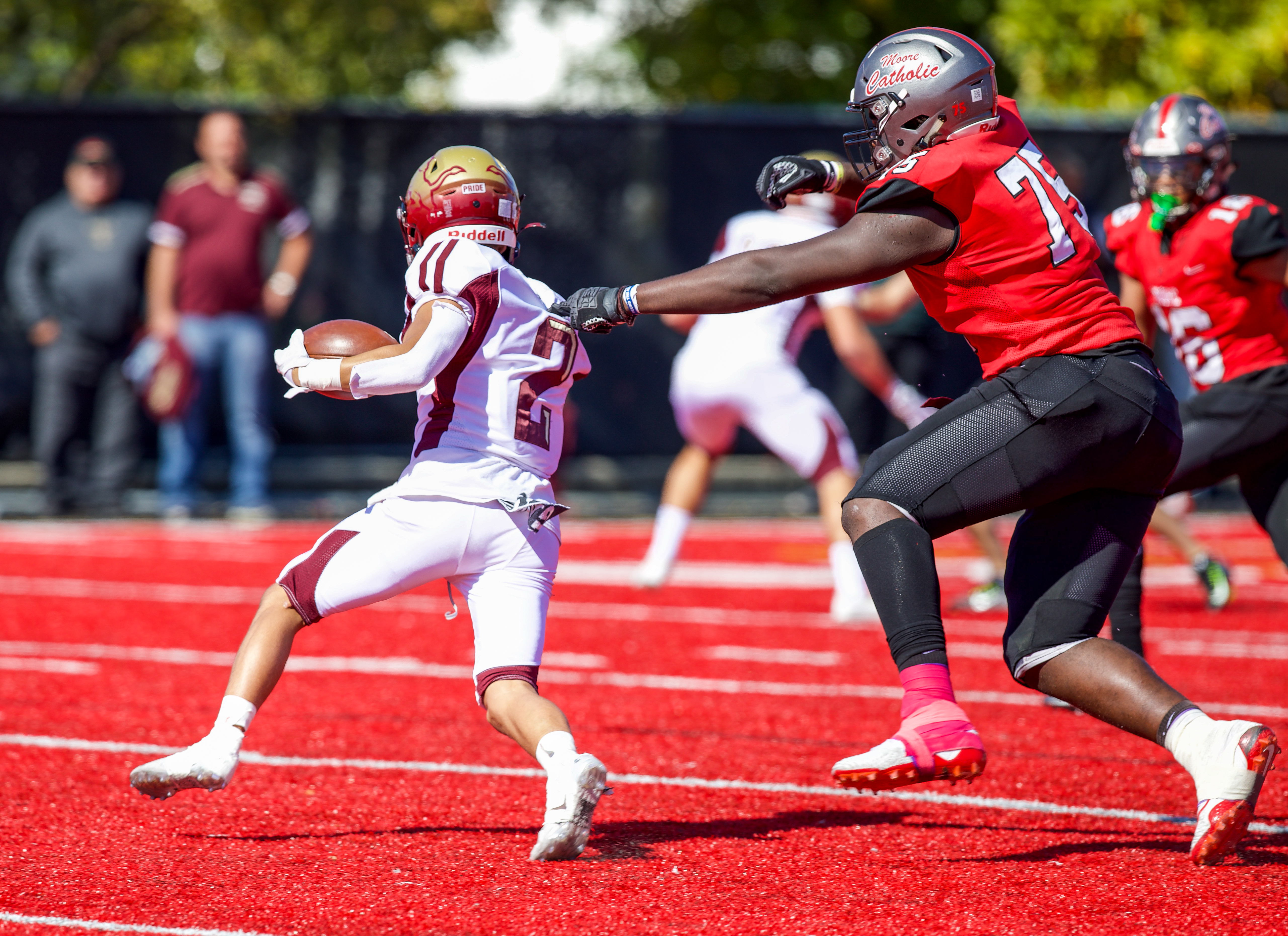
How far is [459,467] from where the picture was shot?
13.1 ft

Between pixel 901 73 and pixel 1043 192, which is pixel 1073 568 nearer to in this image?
pixel 1043 192

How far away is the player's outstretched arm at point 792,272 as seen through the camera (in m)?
3.57

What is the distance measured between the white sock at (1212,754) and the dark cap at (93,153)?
1072cm

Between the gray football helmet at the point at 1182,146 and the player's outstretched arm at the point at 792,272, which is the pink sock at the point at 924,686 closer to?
the player's outstretched arm at the point at 792,272

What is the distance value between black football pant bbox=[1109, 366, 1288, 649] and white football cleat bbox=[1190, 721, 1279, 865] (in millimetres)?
1903

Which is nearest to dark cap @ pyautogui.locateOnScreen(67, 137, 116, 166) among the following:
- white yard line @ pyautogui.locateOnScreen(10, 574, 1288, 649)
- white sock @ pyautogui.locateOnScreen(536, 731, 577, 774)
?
white yard line @ pyautogui.locateOnScreen(10, 574, 1288, 649)

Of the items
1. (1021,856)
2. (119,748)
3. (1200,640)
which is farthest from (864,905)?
(1200,640)

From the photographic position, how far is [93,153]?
490 inches

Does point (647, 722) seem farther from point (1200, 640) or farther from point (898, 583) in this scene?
point (1200, 640)

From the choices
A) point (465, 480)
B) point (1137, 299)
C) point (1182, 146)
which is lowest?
point (465, 480)

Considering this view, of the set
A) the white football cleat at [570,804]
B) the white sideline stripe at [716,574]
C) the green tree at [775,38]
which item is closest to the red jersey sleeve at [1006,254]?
the white football cleat at [570,804]

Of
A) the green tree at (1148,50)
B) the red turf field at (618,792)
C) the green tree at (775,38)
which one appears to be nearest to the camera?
the red turf field at (618,792)

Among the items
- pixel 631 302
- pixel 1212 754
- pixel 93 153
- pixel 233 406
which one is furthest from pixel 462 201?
pixel 93 153

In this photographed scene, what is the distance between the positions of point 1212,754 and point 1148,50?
16.5m
